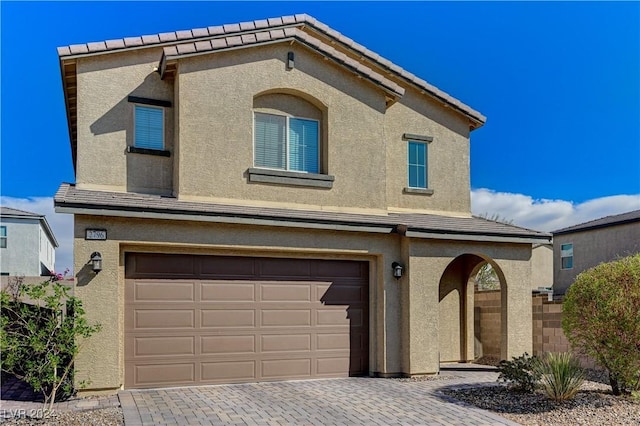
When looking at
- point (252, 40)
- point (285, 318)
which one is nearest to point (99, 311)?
point (285, 318)

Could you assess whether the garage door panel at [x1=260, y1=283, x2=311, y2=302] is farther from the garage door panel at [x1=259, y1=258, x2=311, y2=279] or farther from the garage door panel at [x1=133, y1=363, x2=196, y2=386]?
the garage door panel at [x1=133, y1=363, x2=196, y2=386]

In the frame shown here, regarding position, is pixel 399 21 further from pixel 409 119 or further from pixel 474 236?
pixel 474 236

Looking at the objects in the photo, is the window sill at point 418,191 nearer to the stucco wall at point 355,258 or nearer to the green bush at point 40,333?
the stucco wall at point 355,258

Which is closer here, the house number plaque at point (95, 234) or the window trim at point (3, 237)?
the house number plaque at point (95, 234)

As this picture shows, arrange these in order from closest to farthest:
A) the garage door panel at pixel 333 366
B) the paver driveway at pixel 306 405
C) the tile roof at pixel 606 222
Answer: the paver driveway at pixel 306 405
the garage door panel at pixel 333 366
the tile roof at pixel 606 222

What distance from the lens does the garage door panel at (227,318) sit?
10.5 m

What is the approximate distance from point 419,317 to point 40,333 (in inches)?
292

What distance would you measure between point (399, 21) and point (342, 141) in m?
4.08

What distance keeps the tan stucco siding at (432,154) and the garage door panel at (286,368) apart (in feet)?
14.4

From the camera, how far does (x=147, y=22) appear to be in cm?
1289

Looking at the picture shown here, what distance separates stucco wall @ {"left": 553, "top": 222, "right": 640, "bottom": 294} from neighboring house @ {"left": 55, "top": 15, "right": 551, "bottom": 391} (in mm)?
11896

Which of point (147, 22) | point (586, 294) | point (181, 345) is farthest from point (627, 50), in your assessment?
point (181, 345)

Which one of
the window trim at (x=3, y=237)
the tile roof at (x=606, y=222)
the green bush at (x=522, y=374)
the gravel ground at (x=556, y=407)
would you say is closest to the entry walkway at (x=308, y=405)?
the gravel ground at (x=556, y=407)

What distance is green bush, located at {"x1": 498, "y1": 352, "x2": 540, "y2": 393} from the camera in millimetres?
9531
